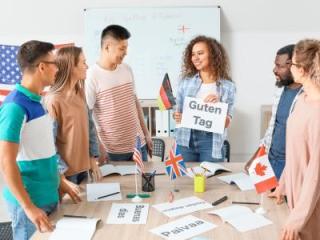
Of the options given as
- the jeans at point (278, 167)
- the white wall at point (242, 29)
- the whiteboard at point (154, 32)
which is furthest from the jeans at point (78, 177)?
the white wall at point (242, 29)

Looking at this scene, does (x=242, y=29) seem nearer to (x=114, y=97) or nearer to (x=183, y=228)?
(x=114, y=97)

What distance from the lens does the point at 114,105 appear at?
115 inches

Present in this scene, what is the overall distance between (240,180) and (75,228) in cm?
106

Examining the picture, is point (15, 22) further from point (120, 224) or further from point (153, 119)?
point (120, 224)

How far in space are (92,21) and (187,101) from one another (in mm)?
2332

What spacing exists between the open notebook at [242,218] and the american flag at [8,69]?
318 centimetres

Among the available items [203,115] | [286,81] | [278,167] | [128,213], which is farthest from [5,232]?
[286,81]

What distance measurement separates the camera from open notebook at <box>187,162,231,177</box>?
8.70 feet

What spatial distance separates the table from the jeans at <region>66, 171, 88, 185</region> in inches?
5.0

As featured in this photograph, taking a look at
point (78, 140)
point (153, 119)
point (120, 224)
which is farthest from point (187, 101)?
point (153, 119)

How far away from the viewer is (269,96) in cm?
489

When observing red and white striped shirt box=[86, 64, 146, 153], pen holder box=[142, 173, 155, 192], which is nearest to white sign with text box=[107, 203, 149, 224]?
pen holder box=[142, 173, 155, 192]

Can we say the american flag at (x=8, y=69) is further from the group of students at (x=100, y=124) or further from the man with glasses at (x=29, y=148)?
the man with glasses at (x=29, y=148)

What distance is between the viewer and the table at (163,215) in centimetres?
188
